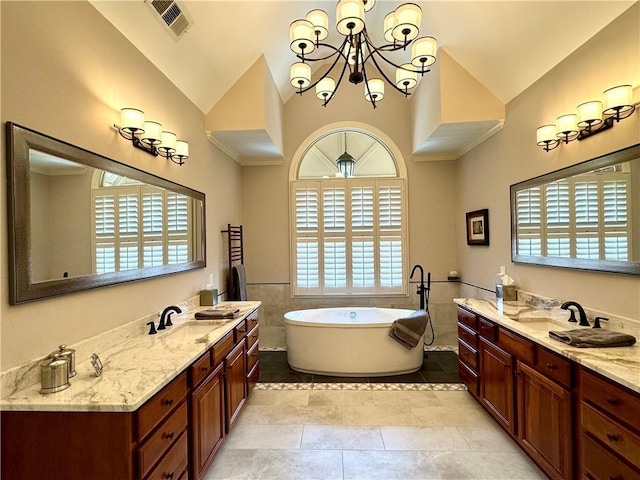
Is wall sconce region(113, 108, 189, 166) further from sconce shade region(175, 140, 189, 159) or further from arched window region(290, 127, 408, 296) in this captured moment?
arched window region(290, 127, 408, 296)

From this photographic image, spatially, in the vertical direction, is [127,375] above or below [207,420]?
above

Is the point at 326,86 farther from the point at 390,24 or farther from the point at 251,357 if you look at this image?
the point at 251,357

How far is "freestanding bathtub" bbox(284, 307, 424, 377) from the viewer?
373 cm

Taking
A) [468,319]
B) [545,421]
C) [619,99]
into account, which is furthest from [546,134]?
[545,421]

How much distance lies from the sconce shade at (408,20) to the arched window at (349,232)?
9.17 feet

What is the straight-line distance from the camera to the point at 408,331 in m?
3.72

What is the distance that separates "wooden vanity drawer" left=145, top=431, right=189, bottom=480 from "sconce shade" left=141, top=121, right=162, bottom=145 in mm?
1896

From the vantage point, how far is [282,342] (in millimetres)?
4828

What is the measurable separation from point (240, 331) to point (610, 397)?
2441mm

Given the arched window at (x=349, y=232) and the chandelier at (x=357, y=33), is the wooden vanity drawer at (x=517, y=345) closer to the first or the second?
the chandelier at (x=357, y=33)

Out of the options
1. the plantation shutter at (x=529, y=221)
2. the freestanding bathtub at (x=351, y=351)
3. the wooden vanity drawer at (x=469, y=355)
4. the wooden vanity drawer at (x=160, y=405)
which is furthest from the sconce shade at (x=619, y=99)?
the wooden vanity drawer at (x=160, y=405)

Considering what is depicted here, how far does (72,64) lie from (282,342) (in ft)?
13.1

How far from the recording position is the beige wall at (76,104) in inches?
56.7

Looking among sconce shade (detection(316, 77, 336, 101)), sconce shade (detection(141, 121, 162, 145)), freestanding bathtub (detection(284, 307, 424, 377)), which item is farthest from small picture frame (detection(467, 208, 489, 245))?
sconce shade (detection(141, 121, 162, 145))
